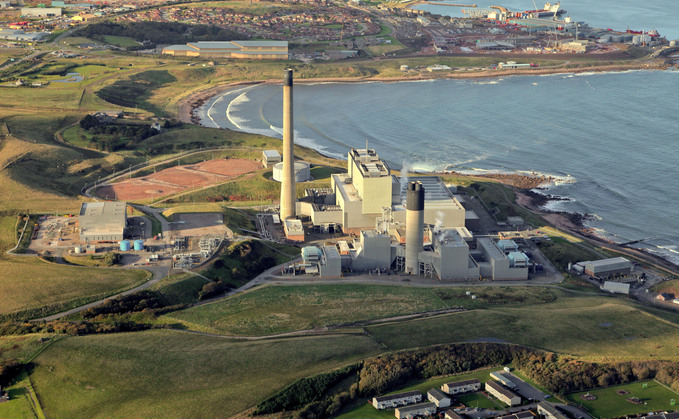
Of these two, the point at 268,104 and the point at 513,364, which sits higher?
the point at 268,104

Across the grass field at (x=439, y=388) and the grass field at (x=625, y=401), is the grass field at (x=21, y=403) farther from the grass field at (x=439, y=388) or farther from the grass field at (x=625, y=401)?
the grass field at (x=625, y=401)

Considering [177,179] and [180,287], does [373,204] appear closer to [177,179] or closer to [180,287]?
[180,287]

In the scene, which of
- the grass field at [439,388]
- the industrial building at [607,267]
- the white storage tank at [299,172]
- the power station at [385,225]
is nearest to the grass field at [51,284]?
the power station at [385,225]

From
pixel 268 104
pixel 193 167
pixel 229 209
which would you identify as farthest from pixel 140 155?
pixel 268 104

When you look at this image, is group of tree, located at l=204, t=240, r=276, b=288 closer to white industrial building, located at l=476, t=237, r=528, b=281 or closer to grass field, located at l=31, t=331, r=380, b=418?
grass field, located at l=31, t=331, r=380, b=418

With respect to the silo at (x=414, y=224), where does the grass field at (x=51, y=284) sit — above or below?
below

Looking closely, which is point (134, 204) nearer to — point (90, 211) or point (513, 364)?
point (90, 211)

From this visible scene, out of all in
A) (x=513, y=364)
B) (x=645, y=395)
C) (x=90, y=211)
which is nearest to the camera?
(x=645, y=395)
